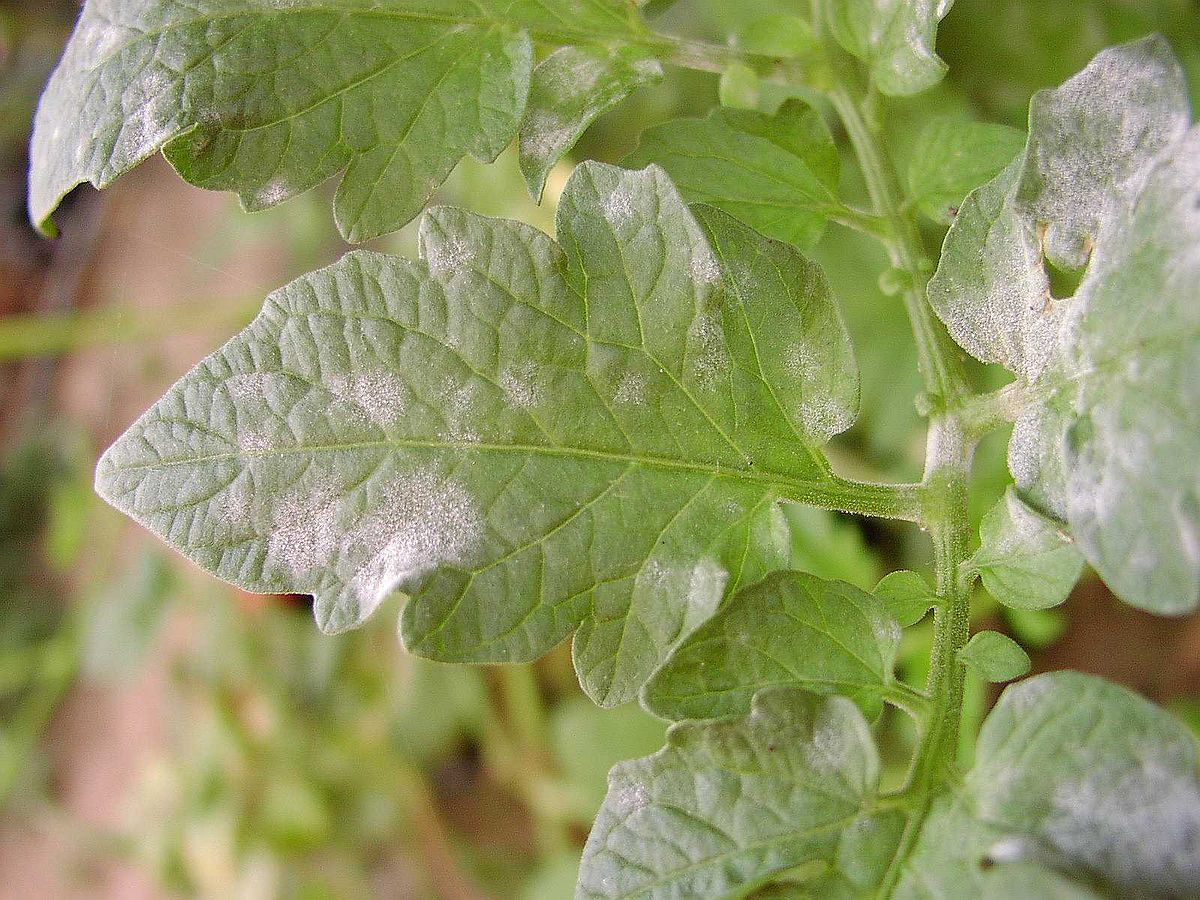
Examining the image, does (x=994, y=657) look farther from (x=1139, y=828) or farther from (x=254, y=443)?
(x=254, y=443)

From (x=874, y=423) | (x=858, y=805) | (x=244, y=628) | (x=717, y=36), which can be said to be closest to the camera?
(x=858, y=805)

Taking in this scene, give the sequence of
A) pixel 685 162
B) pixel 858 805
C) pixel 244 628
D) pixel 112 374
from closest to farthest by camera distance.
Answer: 1. pixel 858 805
2. pixel 685 162
3. pixel 244 628
4. pixel 112 374

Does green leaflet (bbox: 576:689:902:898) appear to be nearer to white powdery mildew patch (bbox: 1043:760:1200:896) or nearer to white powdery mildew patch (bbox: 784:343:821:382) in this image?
white powdery mildew patch (bbox: 1043:760:1200:896)

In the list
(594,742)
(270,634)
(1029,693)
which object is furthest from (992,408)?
(270,634)

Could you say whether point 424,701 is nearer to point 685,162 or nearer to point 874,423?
point 874,423

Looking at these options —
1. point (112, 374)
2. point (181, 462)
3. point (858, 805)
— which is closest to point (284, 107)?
point (181, 462)

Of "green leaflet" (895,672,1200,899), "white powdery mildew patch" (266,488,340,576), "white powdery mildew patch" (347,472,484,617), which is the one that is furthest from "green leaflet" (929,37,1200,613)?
"white powdery mildew patch" (266,488,340,576)
